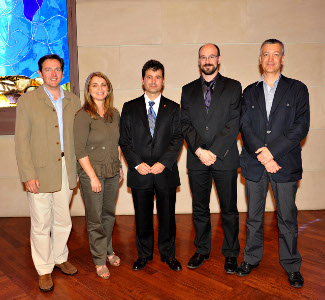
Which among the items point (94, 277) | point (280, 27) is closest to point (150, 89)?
point (94, 277)

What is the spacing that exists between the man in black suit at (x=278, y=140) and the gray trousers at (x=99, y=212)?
46.7 inches

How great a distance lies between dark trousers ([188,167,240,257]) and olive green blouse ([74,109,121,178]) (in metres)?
0.72

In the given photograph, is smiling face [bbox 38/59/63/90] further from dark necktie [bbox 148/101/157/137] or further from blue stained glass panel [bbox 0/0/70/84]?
blue stained glass panel [bbox 0/0/70/84]

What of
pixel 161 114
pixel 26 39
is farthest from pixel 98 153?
pixel 26 39

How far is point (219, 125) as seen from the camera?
2.58 meters

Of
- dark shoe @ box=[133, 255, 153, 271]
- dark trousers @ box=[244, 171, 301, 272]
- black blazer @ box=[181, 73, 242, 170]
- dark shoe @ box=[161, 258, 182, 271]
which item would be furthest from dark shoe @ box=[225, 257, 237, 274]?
black blazer @ box=[181, 73, 242, 170]

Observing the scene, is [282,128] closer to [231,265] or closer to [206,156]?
[206,156]

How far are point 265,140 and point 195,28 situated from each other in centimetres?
230

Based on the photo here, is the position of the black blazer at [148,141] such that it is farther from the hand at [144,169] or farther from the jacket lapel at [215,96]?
the jacket lapel at [215,96]

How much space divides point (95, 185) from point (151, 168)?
0.49 metres

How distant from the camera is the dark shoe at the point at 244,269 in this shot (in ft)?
8.45

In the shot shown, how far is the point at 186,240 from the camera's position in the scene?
3.37 metres

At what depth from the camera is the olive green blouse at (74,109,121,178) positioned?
95.7 inches

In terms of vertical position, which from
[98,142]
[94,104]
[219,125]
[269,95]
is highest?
[269,95]
